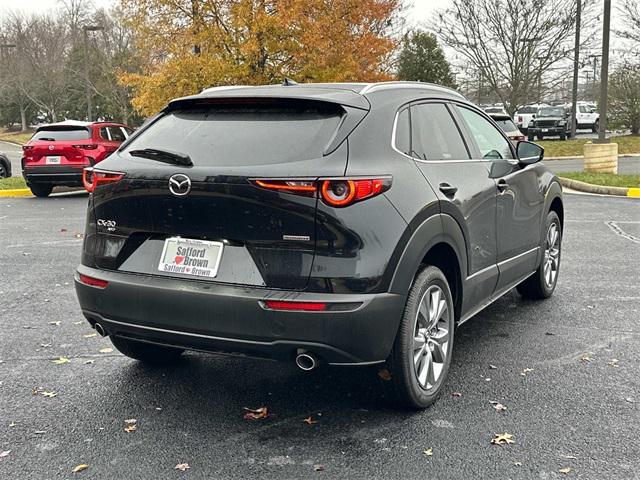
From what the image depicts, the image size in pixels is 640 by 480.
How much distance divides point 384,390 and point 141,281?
4.41 ft

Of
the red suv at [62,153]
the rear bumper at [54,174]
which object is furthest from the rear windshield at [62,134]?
the rear bumper at [54,174]

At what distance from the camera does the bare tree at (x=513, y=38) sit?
2830cm

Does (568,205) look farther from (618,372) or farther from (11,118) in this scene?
(11,118)

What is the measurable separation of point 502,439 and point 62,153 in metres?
13.3

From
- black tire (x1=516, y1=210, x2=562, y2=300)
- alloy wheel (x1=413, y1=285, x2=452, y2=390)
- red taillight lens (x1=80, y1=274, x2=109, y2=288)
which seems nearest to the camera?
red taillight lens (x1=80, y1=274, x2=109, y2=288)

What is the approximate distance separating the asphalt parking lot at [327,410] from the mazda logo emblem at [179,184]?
117cm

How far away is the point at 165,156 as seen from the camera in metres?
3.58

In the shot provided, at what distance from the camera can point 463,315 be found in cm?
427

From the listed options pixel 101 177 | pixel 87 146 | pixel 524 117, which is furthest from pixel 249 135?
pixel 524 117

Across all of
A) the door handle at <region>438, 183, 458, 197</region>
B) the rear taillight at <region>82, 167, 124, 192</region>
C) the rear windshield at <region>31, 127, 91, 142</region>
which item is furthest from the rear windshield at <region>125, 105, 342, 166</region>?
the rear windshield at <region>31, 127, 91, 142</region>

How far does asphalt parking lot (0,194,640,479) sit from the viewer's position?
10.4ft

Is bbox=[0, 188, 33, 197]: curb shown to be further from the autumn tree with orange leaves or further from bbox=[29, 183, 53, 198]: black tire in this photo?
the autumn tree with orange leaves

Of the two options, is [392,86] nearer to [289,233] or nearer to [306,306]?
[289,233]

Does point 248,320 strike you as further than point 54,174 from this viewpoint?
No
